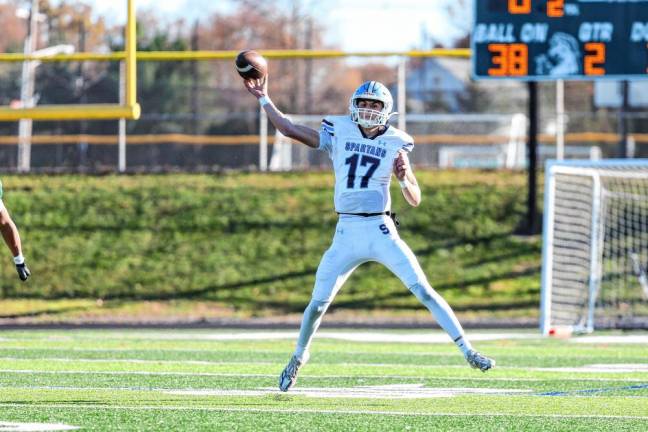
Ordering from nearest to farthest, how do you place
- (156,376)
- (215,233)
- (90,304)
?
(156,376) → (90,304) → (215,233)

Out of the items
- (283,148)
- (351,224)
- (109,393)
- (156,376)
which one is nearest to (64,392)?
(109,393)

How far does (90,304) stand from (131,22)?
5.25 meters

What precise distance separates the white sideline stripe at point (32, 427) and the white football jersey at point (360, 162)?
209 cm

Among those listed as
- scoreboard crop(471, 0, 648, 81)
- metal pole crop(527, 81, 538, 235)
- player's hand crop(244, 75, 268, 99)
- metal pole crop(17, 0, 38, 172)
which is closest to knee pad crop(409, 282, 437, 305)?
player's hand crop(244, 75, 268, 99)

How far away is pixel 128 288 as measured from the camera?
16703mm

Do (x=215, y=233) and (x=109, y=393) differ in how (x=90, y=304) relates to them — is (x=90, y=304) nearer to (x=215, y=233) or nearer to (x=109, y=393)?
(x=215, y=233)

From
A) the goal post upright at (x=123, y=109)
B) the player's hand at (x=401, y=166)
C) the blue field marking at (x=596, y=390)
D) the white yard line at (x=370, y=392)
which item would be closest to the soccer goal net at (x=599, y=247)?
the goal post upright at (x=123, y=109)

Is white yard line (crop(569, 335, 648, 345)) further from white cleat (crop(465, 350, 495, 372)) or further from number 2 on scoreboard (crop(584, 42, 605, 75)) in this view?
white cleat (crop(465, 350, 495, 372))

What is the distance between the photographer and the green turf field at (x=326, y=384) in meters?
6.13

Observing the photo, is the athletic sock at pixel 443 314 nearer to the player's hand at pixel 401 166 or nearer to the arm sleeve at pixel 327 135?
the player's hand at pixel 401 166

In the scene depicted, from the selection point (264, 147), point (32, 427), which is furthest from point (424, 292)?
point (264, 147)

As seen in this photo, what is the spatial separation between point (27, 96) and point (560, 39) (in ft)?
26.0

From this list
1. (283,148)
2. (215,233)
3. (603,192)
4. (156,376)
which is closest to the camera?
(156,376)

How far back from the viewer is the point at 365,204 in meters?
7.18
